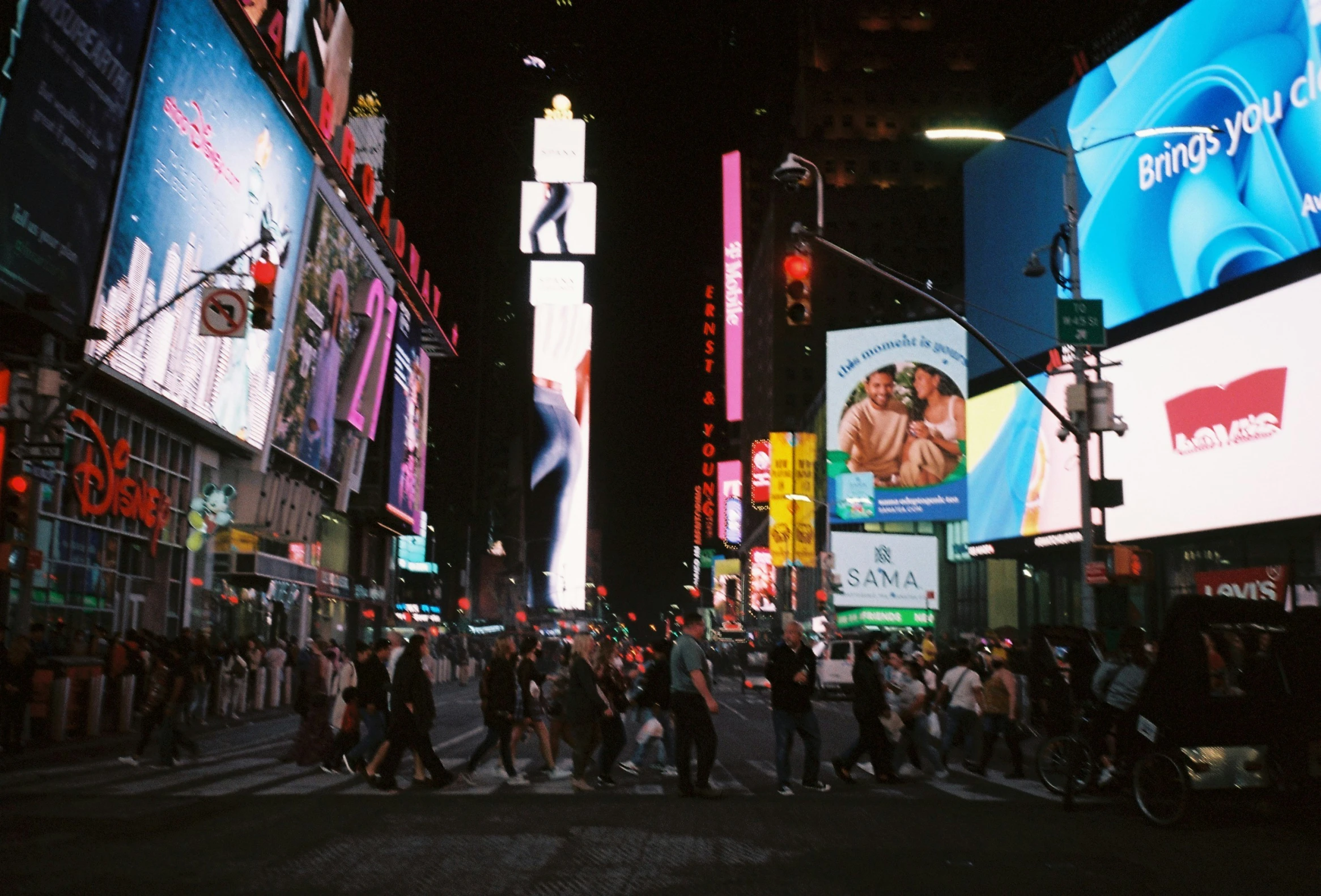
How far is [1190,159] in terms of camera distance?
37.0 metres

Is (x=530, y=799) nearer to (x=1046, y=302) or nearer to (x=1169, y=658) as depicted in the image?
(x=1169, y=658)

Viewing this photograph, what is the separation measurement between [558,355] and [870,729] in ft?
439

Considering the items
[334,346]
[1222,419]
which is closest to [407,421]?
[334,346]

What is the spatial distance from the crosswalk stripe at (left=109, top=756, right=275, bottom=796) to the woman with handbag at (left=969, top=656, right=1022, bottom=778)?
10218 millimetres

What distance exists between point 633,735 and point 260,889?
1779cm

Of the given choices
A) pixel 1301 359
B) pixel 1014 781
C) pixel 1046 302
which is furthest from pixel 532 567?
pixel 1014 781

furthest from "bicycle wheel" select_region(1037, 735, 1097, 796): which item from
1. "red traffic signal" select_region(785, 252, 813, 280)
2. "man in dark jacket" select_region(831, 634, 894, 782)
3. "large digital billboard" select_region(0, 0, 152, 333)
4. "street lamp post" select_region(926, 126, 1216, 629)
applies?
"large digital billboard" select_region(0, 0, 152, 333)

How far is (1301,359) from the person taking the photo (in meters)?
31.4

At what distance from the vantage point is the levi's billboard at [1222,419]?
31.5 m

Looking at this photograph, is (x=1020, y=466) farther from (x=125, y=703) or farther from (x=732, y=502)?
(x=732, y=502)

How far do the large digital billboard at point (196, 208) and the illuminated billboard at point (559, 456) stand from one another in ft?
351

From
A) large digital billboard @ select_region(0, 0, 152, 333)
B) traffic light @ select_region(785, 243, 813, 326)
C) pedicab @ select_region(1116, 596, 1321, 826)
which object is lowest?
pedicab @ select_region(1116, 596, 1321, 826)

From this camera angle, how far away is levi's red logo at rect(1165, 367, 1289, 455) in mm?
32469

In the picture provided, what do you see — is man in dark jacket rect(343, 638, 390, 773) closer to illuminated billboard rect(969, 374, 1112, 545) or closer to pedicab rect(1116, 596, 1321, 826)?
pedicab rect(1116, 596, 1321, 826)
